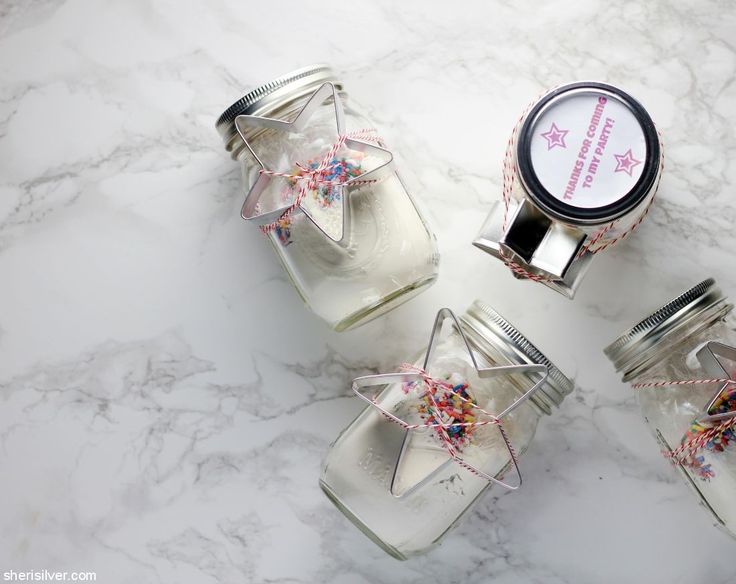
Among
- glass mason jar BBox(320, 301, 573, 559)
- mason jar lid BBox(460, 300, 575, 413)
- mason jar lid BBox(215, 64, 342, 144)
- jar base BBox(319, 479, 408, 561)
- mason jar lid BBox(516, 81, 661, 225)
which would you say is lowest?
jar base BBox(319, 479, 408, 561)

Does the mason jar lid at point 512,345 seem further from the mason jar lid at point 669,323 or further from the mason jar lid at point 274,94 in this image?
the mason jar lid at point 274,94

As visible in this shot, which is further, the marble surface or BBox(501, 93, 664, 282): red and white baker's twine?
the marble surface

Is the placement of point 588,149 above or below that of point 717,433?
above

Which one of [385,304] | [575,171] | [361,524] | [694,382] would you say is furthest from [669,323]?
[361,524]

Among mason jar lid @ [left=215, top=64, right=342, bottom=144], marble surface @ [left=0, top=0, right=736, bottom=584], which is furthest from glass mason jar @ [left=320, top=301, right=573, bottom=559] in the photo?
mason jar lid @ [left=215, top=64, right=342, bottom=144]

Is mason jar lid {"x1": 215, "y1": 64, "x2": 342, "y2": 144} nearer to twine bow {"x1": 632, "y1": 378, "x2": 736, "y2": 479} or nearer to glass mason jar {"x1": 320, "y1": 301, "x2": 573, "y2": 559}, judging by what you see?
glass mason jar {"x1": 320, "y1": 301, "x2": 573, "y2": 559}

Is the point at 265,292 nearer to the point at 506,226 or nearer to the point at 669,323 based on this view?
the point at 506,226

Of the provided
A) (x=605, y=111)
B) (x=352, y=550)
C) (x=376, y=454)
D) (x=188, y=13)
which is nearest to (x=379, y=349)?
(x=376, y=454)
